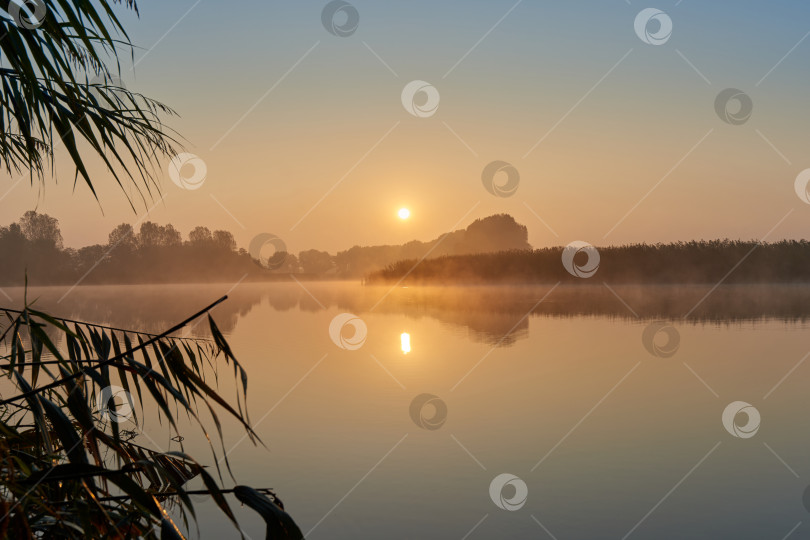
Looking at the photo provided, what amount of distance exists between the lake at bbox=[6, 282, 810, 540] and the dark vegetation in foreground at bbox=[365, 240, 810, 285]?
1998 cm

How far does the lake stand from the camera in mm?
5410

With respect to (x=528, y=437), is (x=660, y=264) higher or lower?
higher

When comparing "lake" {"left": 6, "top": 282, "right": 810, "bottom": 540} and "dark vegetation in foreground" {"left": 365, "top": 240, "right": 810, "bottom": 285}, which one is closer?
"lake" {"left": 6, "top": 282, "right": 810, "bottom": 540}

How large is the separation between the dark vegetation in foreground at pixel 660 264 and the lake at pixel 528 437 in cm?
1998

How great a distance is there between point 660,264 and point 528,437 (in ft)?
96.0

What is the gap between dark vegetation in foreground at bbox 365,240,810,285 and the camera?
33906 millimetres

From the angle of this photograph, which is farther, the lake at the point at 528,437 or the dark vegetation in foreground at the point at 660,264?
the dark vegetation in foreground at the point at 660,264

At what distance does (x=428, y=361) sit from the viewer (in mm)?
12141

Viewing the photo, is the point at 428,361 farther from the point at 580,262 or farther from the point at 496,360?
the point at 580,262

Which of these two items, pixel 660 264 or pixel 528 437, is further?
pixel 660 264

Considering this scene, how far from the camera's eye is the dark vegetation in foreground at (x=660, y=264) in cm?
3391

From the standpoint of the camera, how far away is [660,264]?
3456 centimetres

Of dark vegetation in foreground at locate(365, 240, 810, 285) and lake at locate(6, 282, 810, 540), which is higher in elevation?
dark vegetation in foreground at locate(365, 240, 810, 285)

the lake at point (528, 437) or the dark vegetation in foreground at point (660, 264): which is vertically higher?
the dark vegetation in foreground at point (660, 264)
